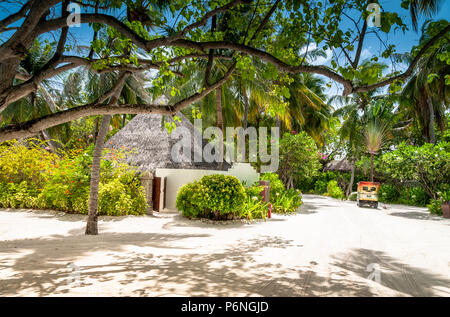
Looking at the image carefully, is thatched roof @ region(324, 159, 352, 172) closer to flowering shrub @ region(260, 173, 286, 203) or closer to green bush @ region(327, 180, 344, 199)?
green bush @ region(327, 180, 344, 199)

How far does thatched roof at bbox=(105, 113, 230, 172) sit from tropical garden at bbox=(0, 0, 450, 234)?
→ 69cm

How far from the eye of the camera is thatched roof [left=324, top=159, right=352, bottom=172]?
1182 inches

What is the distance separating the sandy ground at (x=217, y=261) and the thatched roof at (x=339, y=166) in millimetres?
23066

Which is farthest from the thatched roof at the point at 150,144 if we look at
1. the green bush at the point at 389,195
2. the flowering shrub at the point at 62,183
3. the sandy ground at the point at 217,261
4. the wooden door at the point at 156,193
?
the green bush at the point at 389,195

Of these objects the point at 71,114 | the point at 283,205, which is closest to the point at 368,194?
the point at 283,205

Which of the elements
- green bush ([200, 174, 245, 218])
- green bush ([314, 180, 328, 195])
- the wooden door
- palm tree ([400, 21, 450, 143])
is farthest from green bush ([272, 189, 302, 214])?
green bush ([314, 180, 328, 195])

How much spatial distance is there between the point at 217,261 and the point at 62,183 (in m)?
8.13

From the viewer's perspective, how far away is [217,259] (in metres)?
4.63

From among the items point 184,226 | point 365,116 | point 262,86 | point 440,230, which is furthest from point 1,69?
point 365,116

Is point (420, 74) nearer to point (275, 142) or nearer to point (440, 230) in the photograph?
point (275, 142)

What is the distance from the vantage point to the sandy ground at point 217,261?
3234 millimetres

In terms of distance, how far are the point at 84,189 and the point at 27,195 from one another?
2.78 metres

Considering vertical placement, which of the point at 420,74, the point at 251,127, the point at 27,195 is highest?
the point at 420,74

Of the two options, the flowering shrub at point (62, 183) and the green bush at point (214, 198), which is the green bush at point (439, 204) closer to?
the green bush at point (214, 198)
